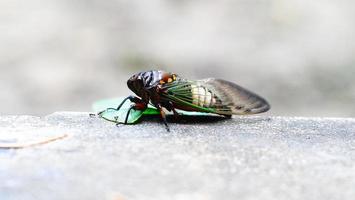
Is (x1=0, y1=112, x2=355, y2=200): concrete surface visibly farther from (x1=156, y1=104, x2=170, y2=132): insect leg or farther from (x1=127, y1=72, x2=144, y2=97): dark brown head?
(x1=127, y1=72, x2=144, y2=97): dark brown head

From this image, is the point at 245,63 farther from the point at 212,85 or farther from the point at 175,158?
the point at 175,158

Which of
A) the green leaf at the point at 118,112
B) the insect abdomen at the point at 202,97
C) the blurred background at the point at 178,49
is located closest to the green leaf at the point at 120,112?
the green leaf at the point at 118,112

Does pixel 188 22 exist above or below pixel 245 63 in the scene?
above

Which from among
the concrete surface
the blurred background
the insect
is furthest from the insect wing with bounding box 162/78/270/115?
the blurred background

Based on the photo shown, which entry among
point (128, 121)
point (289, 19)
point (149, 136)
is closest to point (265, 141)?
point (149, 136)

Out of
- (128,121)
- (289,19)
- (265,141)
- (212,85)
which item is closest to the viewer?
(265,141)

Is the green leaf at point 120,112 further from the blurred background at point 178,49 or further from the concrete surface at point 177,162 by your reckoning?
the blurred background at point 178,49

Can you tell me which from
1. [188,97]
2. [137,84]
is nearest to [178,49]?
[137,84]
